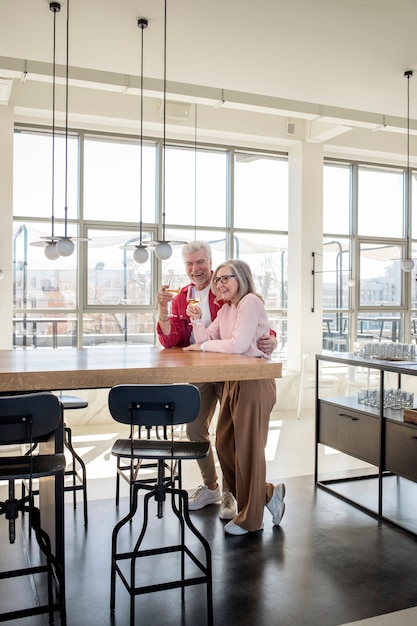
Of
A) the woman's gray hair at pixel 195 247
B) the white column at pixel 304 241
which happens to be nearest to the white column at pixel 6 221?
the woman's gray hair at pixel 195 247

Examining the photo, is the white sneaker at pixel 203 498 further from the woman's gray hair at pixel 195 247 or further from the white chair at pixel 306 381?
the white chair at pixel 306 381

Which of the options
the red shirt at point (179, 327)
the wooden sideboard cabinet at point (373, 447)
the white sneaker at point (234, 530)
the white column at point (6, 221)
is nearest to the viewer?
the white sneaker at point (234, 530)

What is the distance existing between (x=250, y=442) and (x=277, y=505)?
540 mm

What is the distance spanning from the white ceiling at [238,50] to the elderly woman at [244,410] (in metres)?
1.74

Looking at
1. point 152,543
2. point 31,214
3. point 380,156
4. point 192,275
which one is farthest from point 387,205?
point 152,543

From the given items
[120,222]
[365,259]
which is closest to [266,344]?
[120,222]

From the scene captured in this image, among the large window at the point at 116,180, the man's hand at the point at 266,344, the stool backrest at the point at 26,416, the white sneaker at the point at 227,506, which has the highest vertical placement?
the large window at the point at 116,180

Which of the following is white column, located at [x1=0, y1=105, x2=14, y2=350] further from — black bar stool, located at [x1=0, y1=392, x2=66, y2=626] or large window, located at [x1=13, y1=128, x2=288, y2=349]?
black bar stool, located at [x1=0, y1=392, x2=66, y2=626]

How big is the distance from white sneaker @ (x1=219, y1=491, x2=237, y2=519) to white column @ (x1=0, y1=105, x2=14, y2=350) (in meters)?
3.73

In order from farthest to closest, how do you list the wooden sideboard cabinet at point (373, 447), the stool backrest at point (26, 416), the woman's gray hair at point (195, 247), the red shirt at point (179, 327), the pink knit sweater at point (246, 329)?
the red shirt at point (179, 327) < the woman's gray hair at point (195, 247) < the wooden sideboard cabinet at point (373, 447) < the pink knit sweater at point (246, 329) < the stool backrest at point (26, 416)

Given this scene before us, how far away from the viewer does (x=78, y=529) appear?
340 cm

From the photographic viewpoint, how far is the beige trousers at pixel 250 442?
3.17m

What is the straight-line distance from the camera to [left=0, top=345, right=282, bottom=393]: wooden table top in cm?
243

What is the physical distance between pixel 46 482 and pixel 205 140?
566cm
